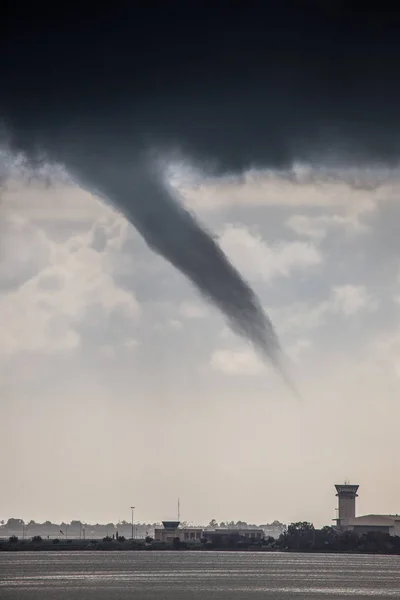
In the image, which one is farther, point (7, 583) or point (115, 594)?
point (7, 583)

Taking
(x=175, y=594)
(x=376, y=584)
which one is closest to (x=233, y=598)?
(x=175, y=594)

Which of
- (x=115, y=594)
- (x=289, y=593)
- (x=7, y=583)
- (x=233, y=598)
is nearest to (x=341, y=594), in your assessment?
(x=289, y=593)

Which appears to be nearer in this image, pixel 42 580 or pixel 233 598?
pixel 233 598

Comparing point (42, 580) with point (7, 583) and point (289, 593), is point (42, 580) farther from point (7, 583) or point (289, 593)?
point (289, 593)

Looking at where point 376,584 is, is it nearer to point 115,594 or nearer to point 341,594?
point 341,594

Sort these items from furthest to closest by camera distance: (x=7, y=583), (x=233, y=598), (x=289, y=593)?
1. (x=7, y=583)
2. (x=289, y=593)
3. (x=233, y=598)

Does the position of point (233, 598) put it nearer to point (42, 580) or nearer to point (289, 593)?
point (289, 593)

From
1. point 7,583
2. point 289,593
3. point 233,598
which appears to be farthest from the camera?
point 7,583

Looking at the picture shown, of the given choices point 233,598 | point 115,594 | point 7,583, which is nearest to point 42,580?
point 7,583
